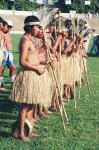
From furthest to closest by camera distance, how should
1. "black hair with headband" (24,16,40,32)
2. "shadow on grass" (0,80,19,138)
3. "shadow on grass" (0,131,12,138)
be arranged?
"shadow on grass" (0,80,19,138) → "shadow on grass" (0,131,12,138) → "black hair with headband" (24,16,40,32)

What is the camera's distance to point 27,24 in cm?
912

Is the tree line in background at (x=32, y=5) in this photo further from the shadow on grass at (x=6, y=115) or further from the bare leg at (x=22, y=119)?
the bare leg at (x=22, y=119)

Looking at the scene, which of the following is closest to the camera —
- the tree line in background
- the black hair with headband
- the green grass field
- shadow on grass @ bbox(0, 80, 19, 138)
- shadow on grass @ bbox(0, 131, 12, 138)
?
the green grass field

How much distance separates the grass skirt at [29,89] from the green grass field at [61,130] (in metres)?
0.66

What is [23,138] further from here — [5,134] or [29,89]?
[29,89]

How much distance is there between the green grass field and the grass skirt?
66 cm

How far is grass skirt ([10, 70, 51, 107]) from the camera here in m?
8.99

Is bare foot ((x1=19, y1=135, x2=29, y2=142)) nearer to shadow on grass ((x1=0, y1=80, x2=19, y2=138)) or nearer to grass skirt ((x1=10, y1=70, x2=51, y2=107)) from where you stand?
shadow on grass ((x1=0, y1=80, x2=19, y2=138))

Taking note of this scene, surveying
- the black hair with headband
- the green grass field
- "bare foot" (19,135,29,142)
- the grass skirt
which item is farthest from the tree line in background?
"bare foot" (19,135,29,142)

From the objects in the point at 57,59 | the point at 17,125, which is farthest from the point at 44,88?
the point at 57,59

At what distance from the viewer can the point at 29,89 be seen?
355 inches

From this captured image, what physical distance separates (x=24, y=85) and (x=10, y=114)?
8.07ft

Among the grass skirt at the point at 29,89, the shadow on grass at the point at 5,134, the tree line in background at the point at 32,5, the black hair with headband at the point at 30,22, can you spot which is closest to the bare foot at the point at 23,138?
the shadow on grass at the point at 5,134

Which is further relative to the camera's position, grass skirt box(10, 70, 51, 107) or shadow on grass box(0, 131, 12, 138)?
shadow on grass box(0, 131, 12, 138)
